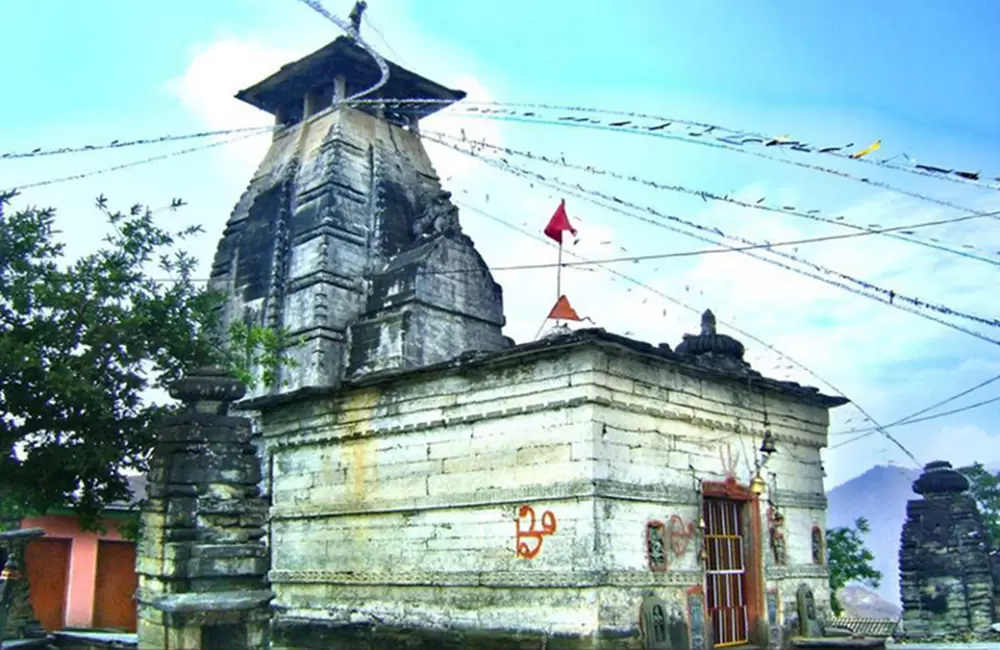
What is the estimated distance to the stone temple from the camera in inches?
472

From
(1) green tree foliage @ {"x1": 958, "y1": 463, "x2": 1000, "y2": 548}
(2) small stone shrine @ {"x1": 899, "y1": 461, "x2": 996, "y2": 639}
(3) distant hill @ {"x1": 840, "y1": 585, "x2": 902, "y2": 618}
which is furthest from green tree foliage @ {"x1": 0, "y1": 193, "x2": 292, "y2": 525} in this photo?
(3) distant hill @ {"x1": 840, "y1": 585, "x2": 902, "y2": 618}

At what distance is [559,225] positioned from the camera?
59.1 feet

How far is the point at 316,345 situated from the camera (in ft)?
69.9

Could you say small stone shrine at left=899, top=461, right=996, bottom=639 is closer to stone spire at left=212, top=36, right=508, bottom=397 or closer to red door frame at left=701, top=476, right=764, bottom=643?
red door frame at left=701, top=476, right=764, bottom=643

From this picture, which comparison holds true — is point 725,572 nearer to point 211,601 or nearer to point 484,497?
point 484,497

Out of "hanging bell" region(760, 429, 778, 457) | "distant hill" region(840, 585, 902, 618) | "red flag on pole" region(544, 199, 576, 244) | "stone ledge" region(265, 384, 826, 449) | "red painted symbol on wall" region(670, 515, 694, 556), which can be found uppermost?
"red flag on pole" region(544, 199, 576, 244)

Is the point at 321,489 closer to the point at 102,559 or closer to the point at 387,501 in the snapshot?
the point at 387,501

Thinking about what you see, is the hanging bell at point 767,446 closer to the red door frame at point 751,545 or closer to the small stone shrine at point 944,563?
the red door frame at point 751,545

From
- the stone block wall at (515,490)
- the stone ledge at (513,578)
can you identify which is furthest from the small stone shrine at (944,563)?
the stone ledge at (513,578)

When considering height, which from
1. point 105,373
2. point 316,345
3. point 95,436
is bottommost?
point 95,436

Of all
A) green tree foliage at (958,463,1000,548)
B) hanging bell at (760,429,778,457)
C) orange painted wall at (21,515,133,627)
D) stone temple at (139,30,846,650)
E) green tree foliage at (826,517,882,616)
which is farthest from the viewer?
green tree foliage at (958,463,1000,548)

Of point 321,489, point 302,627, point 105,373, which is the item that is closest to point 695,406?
point 321,489

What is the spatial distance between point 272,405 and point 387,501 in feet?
12.4

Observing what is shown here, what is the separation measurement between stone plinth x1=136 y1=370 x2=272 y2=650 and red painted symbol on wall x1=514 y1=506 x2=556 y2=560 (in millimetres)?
3913
